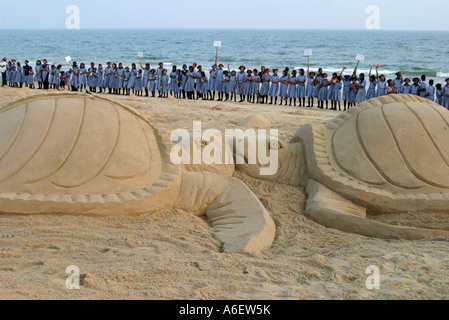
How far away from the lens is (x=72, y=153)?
356 cm

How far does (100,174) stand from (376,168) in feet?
8.43

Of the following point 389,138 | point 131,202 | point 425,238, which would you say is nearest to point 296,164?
point 389,138

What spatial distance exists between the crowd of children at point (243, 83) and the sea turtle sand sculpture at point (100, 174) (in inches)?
359

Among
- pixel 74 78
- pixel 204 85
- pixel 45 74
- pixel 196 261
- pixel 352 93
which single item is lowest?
pixel 196 261

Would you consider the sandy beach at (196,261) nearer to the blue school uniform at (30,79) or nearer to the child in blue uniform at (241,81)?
the child in blue uniform at (241,81)

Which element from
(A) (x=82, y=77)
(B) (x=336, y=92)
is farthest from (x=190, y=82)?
(B) (x=336, y=92)

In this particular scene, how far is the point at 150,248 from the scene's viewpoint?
315 cm

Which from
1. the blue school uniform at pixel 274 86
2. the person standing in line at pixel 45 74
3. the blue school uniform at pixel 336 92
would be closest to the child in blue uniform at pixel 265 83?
the blue school uniform at pixel 274 86

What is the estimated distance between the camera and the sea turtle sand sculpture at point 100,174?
3.45 m

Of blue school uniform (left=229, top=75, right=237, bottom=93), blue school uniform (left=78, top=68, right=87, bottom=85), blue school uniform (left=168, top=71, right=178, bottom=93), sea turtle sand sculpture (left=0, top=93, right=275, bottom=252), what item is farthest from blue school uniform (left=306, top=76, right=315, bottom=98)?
sea turtle sand sculpture (left=0, top=93, right=275, bottom=252)

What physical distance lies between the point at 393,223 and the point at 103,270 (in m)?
2.62

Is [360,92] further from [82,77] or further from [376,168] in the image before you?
[82,77]

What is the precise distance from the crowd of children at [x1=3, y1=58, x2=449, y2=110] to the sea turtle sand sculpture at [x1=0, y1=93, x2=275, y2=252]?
29.9 ft
